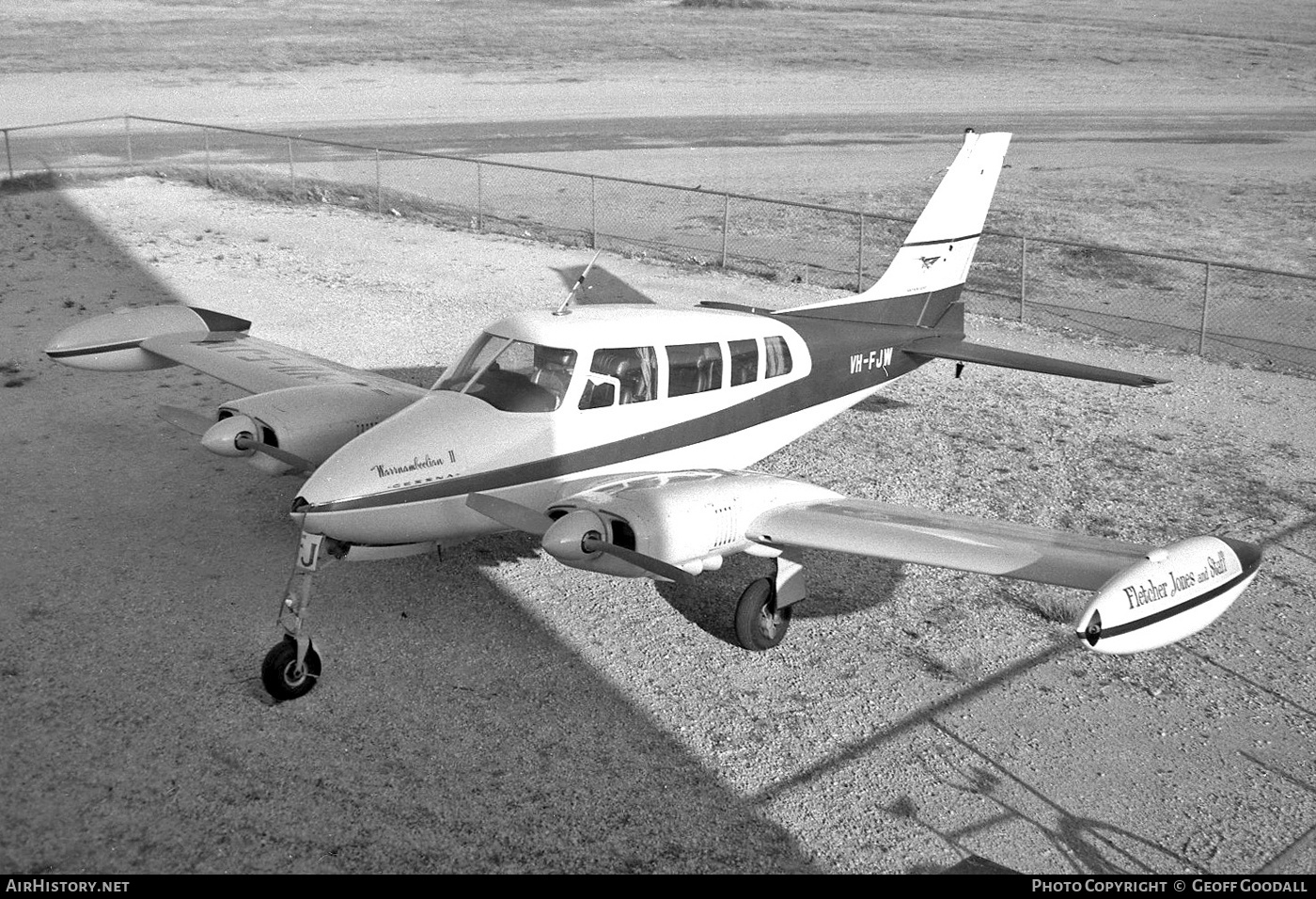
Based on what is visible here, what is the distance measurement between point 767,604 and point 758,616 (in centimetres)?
15

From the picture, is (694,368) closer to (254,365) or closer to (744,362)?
(744,362)

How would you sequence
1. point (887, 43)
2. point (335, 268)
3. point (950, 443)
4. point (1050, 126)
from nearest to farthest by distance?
point (950, 443) → point (335, 268) → point (1050, 126) → point (887, 43)

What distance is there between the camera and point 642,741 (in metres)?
9.74

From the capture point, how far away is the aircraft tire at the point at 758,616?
11.0 meters

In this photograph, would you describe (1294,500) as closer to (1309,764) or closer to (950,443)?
(950,443)

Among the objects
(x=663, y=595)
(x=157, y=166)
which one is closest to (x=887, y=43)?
(x=157, y=166)

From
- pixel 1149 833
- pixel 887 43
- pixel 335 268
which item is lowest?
pixel 1149 833

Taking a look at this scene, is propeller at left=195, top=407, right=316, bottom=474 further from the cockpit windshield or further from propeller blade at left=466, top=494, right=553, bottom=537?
propeller blade at left=466, top=494, right=553, bottom=537

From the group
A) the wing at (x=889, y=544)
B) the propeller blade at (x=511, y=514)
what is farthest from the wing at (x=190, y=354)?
the wing at (x=889, y=544)

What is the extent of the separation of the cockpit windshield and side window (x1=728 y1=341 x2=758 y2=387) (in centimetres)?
212

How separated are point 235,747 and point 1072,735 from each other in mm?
6967

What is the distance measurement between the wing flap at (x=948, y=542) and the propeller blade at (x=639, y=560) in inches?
48.2

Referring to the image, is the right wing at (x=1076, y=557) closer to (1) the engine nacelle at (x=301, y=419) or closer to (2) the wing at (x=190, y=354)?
(1) the engine nacelle at (x=301, y=419)

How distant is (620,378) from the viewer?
463 inches
